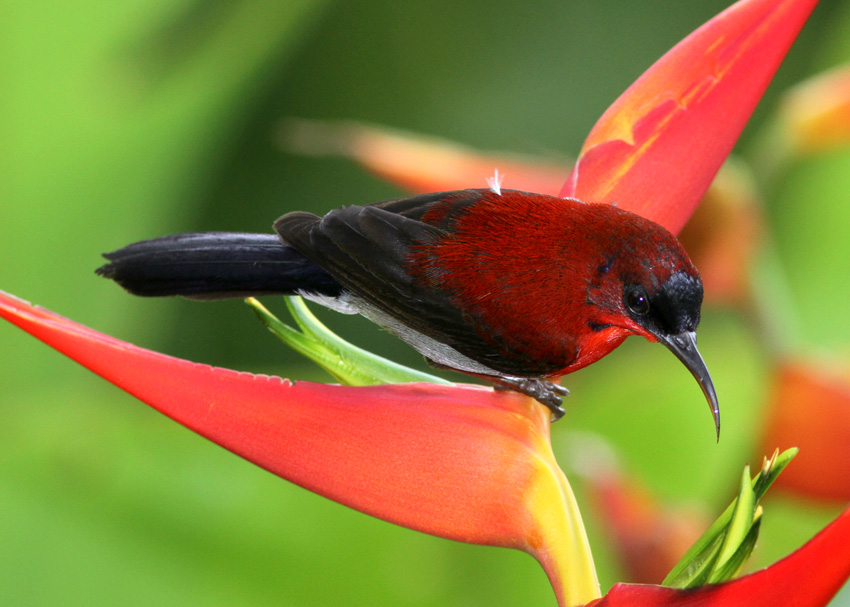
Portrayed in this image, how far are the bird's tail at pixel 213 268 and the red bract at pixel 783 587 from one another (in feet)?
0.71

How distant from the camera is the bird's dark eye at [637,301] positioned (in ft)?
1.22

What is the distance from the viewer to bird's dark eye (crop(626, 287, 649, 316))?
370 mm

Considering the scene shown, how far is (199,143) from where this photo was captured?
3.34 ft

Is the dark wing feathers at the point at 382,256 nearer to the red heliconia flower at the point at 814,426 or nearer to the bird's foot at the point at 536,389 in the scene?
the bird's foot at the point at 536,389

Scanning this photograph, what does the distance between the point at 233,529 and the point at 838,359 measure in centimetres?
52

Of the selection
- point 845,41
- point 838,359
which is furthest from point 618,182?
point 845,41

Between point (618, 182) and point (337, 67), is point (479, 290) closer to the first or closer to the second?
point (618, 182)

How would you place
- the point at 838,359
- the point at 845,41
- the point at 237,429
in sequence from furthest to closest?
the point at 845,41 < the point at 838,359 < the point at 237,429

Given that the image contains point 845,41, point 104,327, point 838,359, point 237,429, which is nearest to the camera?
point 237,429

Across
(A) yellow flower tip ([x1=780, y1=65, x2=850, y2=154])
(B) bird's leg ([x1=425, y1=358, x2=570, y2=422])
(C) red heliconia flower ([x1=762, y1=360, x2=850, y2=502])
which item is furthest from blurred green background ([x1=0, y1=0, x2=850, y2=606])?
(B) bird's leg ([x1=425, y1=358, x2=570, y2=422])

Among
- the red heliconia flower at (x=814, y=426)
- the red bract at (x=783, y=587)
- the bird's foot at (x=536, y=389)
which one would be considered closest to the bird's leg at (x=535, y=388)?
the bird's foot at (x=536, y=389)

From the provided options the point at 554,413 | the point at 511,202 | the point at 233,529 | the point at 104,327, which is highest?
the point at 511,202

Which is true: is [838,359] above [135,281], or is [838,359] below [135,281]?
below

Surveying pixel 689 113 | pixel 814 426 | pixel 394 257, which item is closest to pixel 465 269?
pixel 394 257
